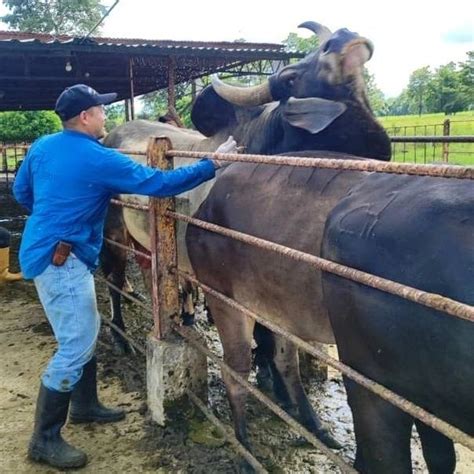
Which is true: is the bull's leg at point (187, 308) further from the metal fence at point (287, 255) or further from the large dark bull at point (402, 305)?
the large dark bull at point (402, 305)

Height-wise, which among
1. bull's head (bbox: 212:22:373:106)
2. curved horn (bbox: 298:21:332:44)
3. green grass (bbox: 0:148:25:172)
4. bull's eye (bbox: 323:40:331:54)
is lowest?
green grass (bbox: 0:148:25:172)

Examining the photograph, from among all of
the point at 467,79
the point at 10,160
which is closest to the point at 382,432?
the point at 10,160

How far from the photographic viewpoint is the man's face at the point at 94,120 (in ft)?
10.1

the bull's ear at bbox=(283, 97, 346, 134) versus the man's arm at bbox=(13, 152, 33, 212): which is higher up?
the bull's ear at bbox=(283, 97, 346, 134)

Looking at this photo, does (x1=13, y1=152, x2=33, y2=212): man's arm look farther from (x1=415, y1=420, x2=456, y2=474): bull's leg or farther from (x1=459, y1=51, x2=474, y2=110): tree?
(x1=459, y1=51, x2=474, y2=110): tree

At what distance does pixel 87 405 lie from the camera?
3625 mm

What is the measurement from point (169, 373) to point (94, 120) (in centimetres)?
153

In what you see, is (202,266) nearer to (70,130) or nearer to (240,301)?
(240,301)

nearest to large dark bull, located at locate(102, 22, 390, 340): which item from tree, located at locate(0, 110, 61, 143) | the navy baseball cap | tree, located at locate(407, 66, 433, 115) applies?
the navy baseball cap

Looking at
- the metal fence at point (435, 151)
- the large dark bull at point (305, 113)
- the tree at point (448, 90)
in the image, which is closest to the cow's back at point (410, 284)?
the large dark bull at point (305, 113)

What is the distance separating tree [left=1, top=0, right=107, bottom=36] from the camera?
38.4 metres

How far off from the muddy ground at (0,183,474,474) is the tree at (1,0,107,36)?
37454mm

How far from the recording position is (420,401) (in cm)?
180

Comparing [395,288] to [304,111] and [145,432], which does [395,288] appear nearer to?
[304,111]
